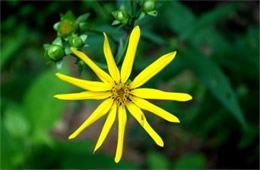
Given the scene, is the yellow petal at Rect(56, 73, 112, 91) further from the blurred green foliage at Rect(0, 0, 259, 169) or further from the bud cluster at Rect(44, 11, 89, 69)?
the blurred green foliage at Rect(0, 0, 259, 169)

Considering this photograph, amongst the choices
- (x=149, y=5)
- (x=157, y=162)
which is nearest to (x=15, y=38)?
(x=157, y=162)

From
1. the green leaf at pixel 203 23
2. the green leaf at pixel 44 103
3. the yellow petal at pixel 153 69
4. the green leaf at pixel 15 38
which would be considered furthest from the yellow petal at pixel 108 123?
the green leaf at pixel 15 38

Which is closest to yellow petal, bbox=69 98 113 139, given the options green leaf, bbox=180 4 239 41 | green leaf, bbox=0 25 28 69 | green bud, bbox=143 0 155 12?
green bud, bbox=143 0 155 12

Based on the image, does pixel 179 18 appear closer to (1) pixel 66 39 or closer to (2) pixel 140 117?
(1) pixel 66 39

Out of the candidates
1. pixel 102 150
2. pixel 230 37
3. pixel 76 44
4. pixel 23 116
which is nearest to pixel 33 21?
pixel 23 116

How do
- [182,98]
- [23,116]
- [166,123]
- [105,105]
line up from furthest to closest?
[166,123]
[23,116]
[105,105]
[182,98]

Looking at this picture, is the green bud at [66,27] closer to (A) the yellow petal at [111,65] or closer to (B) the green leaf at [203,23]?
(A) the yellow petal at [111,65]

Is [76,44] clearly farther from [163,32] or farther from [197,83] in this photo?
[197,83]
